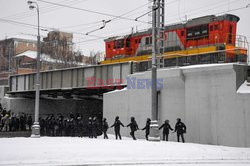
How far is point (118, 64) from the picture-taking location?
34.3 metres

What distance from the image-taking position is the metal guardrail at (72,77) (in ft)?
113

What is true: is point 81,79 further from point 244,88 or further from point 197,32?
point 244,88

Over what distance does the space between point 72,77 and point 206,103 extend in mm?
20908

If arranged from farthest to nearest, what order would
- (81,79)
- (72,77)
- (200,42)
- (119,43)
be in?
(72,77)
(81,79)
(119,43)
(200,42)

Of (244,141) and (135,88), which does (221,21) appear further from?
(244,141)

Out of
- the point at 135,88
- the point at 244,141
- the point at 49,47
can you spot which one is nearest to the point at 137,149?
the point at 244,141

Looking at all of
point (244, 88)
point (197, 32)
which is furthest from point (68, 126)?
point (244, 88)

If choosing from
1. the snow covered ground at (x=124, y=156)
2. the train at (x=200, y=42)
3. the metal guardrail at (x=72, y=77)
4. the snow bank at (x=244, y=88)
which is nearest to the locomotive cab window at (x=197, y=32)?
the train at (x=200, y=42)

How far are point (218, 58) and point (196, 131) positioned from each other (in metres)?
5.16

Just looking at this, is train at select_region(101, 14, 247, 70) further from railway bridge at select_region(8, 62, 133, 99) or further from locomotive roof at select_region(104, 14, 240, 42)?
railway bridge at select_region(8, 62, 133, 99)

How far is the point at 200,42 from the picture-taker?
29656 millimetres

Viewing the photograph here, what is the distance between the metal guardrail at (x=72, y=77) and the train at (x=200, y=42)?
2.41 meters

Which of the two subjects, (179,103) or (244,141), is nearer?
(244,141)

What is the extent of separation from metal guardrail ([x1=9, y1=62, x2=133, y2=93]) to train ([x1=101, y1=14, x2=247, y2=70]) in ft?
7.92
